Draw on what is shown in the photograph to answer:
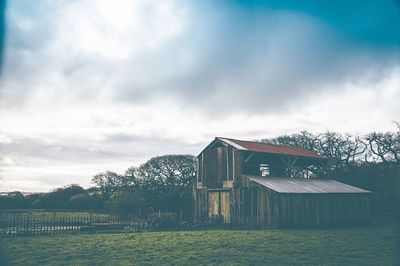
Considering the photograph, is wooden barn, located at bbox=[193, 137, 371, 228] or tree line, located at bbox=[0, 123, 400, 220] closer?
wooden barn, located at bbox=[193, 137, 371, 228]

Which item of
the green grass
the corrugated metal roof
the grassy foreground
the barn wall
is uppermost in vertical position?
the barn wall

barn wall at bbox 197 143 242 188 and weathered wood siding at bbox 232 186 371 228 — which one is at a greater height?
barn wall at bbox 197 143 242 188

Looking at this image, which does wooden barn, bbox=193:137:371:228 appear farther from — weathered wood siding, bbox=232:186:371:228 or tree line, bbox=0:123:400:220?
tree line, bbox=0:123:400:220

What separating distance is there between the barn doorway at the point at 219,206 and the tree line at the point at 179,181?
3.30 m

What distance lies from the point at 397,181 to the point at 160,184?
1201 inches

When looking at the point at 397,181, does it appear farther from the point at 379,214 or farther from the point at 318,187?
the point at 318,187

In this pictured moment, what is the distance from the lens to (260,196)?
26484 millimetres

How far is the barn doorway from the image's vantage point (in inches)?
1134

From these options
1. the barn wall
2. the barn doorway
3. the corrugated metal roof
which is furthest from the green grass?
the corrugated metal roof

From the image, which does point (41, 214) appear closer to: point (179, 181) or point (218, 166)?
point (179, 181)

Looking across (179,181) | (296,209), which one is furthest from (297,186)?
(179,181)

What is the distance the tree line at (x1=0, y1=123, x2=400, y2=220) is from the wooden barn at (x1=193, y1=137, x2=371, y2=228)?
352 centimetres

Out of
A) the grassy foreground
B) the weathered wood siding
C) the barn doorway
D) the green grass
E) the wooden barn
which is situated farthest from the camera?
the green grass

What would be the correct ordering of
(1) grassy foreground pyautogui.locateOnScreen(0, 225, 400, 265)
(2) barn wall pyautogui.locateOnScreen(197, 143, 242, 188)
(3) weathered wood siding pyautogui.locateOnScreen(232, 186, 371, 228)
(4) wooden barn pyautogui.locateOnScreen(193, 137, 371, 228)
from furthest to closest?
1. (2) barn wall pyautogui.locateOnScreen(197, 143, 242, 188)
2. (4) wooden barn pyautogui.locateOnScreen(193, 137, 371, 228)
3. (3) weathered wood siding pyautogui.locateOnScreen(232, 186, 371, 228)
4. (1) grassy foreground pyautogui.locateOnScreen(0, 225, 400, 265)
